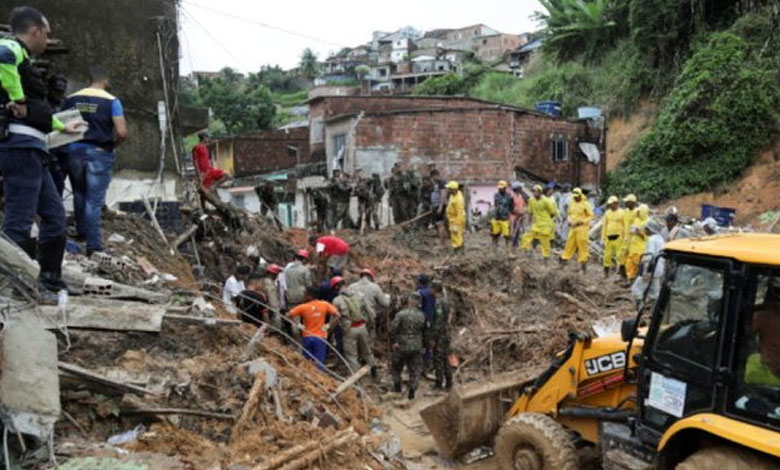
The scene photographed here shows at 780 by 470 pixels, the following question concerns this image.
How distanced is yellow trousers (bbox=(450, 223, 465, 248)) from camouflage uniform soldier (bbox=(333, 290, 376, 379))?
5.37 m

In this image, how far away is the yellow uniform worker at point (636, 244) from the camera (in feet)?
40.0

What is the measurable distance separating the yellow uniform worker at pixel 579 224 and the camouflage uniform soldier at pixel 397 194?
18.4 feet

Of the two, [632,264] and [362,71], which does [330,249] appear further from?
[362,71]

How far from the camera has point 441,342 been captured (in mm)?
10523

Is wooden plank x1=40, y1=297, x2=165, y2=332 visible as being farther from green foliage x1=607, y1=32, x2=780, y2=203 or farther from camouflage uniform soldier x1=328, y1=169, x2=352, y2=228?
green foliage x1=607, y1=32, x2=780, y2=203

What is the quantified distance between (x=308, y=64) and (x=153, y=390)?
280ft

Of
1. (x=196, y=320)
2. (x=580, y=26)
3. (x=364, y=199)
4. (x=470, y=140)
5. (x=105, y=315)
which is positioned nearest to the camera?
(x=105, y=315)

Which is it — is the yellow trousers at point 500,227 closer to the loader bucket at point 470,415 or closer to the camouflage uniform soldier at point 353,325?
the camouflage uniform soldier at point 353,325

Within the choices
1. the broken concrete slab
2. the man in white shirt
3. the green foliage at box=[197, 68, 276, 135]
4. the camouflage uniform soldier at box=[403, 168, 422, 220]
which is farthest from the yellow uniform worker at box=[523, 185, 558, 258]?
the green foliage at box=[197, 68, 276, 135]

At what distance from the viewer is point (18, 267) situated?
4.82m

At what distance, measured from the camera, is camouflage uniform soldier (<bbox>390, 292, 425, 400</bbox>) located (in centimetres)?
997

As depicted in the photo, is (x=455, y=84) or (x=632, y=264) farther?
(x=455, y=84)

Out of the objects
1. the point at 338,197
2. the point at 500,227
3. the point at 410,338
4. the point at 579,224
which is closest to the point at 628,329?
the point at 410,338

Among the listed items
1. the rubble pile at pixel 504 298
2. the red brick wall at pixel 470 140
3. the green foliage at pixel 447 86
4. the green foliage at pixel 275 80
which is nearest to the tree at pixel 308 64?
the green foliage at pixel 275 80
